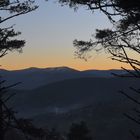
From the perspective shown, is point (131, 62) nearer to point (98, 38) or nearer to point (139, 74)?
point (139, 74)

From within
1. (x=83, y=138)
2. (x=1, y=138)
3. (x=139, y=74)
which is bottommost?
(x=83, y=138)

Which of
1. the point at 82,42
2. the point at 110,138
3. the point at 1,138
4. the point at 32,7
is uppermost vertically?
the point at 32,7

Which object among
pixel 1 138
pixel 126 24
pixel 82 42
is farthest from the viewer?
pixel 1 138

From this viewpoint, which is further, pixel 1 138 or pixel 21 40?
pixel 21 40

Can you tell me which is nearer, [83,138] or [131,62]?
[131,62]

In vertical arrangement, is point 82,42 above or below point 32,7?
below

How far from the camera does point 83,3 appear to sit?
8852 millimetres

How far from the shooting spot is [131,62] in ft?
21.6

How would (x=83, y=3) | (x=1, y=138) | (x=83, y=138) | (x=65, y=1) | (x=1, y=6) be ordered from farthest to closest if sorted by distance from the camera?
(x=83, y=138) → (x=1, y=6) → (x=1, y=138) → (x=65, y=1) → (x=83, y=3)

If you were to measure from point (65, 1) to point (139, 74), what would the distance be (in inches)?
149

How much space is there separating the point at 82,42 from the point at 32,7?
438 centimetres

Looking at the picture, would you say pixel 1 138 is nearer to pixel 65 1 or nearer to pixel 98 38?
pixel 98 38

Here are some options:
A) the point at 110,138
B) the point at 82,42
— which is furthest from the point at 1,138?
the point at 110,138

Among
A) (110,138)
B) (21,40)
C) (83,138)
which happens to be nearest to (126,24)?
(21,40)
